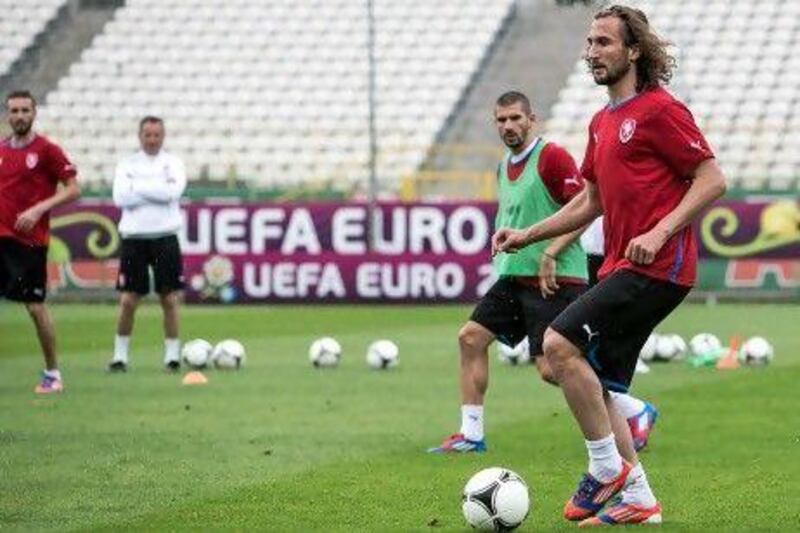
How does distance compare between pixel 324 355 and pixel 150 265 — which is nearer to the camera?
pixel 150 265

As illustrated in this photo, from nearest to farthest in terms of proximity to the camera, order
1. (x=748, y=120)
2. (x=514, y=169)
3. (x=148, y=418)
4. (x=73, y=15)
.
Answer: (x=514, y=169), (x=148, y=418), (x=748, y=120), (x=73, y=15)

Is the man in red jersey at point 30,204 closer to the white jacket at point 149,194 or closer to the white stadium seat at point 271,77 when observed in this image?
the white jacket at point 149,194

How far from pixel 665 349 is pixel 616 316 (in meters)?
11.0

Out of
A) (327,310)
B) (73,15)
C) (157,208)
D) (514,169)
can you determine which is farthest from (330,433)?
(73,15)

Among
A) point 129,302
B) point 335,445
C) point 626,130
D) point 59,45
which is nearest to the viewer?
point 626,130

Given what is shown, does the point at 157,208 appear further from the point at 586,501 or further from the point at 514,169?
the point at 586,501

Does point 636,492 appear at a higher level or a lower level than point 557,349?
lower

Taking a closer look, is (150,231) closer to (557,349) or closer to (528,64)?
(557,349)

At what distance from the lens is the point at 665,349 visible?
19.8 meters

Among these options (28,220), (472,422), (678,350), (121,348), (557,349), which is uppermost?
(557,349)

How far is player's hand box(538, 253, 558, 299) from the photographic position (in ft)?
39.7

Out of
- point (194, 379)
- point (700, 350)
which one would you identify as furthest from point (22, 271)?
point (700, 350)

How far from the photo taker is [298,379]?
59.3ft

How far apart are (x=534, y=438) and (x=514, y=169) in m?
1.82
